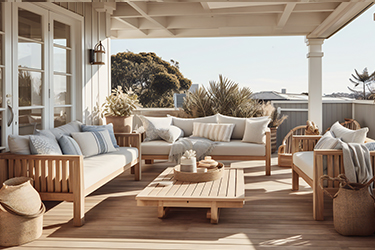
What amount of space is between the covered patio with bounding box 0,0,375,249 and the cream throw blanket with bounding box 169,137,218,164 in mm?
501

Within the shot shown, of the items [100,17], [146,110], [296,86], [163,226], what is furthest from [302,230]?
[296,86]

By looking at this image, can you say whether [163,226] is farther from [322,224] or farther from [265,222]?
[322,224]

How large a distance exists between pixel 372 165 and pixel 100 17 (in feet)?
15.4

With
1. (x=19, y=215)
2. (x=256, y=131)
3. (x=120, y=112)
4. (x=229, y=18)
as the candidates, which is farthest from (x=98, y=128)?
(x=229, y=18)

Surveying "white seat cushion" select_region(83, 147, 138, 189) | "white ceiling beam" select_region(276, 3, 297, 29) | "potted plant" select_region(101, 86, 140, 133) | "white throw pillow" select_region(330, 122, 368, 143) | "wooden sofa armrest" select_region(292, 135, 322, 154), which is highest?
"white ceiling beam" select_region(276, 3, 297, 29)

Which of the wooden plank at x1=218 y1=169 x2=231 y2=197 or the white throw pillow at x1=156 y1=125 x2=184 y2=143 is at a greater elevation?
the white throw pillow at x1=156 y1=125 x2=184 y2=143

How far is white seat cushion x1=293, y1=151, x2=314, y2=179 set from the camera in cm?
383

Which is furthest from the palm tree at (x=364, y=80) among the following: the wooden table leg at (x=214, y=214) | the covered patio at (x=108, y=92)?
the wooden table leg at (x=214, y=214)

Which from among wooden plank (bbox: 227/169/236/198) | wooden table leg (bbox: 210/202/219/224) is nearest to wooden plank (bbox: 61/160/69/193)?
wooden table leg (bbox: 210/202/219/224)

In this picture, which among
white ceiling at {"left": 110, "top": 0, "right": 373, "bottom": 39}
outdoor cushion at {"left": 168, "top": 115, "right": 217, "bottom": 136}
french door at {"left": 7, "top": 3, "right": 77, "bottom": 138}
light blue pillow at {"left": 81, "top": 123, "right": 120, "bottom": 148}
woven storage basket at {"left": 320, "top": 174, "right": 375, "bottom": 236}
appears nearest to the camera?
woven storage basket at {"left": 320, "top": 174, "right": 375, "bottom": 236}

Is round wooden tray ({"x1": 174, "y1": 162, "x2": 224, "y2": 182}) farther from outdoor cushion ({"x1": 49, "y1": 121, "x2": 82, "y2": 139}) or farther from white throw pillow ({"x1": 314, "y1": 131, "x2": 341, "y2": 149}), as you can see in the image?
outdoor cushion ({"x1": 49, "y1": 121, "x2": 82, "y2": 139})

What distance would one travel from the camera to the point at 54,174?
3.49 metres

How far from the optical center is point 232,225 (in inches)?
135

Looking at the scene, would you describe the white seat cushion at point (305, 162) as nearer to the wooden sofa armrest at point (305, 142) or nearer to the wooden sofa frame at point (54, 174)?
the wooden sofa armrest at point (305, 142)
